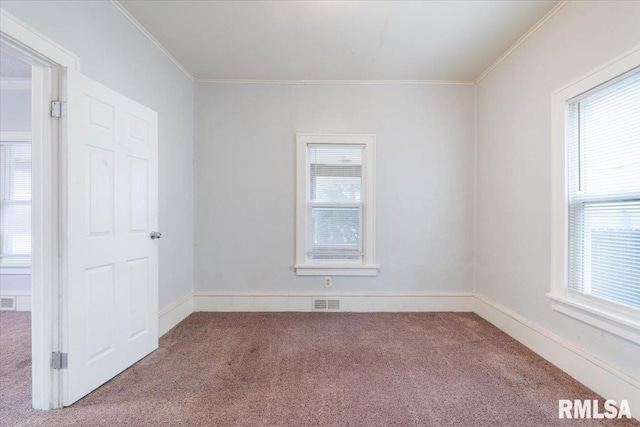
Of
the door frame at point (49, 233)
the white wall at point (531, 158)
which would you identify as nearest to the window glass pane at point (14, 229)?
the door frame at point (49, 233)

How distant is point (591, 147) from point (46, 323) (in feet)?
12.3

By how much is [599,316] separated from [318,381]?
1.89 m

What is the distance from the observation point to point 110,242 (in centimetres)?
192

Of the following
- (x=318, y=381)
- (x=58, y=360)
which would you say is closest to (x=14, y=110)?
(x=58, y=360)

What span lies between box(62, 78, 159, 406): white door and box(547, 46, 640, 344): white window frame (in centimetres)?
323

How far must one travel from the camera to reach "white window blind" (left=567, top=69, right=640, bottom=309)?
1.65 m

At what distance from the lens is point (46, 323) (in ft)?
5.38

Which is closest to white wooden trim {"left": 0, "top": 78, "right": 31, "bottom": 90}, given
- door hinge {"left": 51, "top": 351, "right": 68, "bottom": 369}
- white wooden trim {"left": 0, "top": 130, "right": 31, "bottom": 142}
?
white wooden trim {"left": 0, "top": 130, "right": 31, "bottom": 142}

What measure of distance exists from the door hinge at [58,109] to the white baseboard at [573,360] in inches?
146

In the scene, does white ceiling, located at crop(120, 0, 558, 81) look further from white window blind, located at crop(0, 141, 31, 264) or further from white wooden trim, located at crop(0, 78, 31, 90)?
white window blind, located at crop(0, 141, 31, 264)

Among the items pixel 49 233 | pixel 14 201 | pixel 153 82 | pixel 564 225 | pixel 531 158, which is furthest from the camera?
pixel 14 201

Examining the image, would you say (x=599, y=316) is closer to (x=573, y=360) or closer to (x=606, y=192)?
(x=573, y=360)

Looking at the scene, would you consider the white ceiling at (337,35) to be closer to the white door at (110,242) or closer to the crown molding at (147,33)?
the crown molding at (147,33)

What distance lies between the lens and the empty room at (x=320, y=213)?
164 cm
